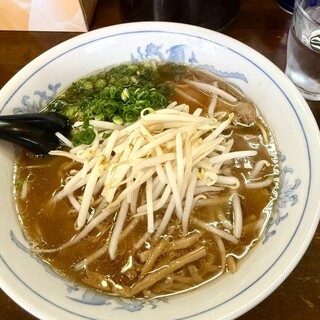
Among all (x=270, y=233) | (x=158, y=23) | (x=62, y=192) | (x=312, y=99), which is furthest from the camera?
(x=312, y=99)

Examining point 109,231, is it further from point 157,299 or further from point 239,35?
point 239,35

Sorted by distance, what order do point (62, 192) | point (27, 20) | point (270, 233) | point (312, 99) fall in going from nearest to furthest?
point (270, 233) < point (62, 192) < point (312, 99) < point (27, 20)

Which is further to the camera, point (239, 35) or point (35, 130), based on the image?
point (239, 35)

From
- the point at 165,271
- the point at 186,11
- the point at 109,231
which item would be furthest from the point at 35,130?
the point at 186,11

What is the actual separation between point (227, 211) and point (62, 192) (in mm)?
469

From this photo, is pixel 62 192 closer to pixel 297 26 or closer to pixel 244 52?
pixel 244 52

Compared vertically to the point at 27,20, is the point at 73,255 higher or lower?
lower

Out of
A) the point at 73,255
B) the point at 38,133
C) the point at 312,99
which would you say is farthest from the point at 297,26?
the point at 73,255

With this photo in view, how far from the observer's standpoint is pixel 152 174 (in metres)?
1.28

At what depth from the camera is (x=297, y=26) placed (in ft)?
5.18

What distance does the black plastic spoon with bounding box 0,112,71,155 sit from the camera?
1298 mm

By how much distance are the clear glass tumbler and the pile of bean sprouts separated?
1.47 ft

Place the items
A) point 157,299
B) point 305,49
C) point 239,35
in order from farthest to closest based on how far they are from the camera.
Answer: point 239,35 → point 305,49 → point 157,299

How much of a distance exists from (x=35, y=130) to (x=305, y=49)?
919 millimetres
